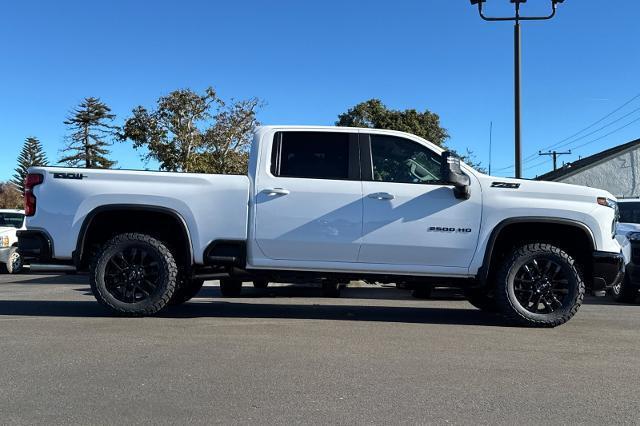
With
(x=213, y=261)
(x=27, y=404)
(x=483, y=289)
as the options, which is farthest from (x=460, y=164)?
(x=27, y=404)

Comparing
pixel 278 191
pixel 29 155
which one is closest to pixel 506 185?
pixel 278 191

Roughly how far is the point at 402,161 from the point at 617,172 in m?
24.0

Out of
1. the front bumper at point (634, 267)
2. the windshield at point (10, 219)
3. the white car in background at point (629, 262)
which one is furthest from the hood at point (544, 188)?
the windshield at point (10, 219)

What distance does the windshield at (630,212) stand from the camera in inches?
433

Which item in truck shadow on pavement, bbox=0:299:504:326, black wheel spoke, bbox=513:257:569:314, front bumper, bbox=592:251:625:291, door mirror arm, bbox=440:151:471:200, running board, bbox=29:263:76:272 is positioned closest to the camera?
door mirror arm, bbox=440:151:471:200

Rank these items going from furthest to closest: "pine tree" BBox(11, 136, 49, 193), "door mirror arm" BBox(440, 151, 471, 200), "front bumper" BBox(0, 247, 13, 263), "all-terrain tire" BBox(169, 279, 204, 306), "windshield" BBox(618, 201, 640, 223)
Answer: "pine tree" BBox(11, 136, 49, 193)
"front bumper" BBox(0, 247, 13, 263)
"windshield" BBox(618, 201, 640, 223)
"all-terrain tire" BBox(169, 279, 204, 306)
"door mirror arm" BBox(440, 151, 471, 200)

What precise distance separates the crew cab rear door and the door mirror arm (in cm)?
98

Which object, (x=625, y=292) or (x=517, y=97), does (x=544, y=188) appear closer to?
(x=625, y=292)

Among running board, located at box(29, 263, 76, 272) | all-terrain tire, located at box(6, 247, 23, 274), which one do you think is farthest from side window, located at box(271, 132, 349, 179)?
all-terrain tire, located at box(6, 247, 23, 274)

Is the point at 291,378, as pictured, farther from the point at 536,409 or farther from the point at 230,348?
the point at 536,409

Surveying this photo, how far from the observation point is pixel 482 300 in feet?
26.4

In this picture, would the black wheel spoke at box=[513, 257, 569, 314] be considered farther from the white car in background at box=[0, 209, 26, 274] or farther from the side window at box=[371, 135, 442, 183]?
the white car in background at box=[0, 209, 26, 274]

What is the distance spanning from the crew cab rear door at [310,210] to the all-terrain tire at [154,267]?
3.65 feet

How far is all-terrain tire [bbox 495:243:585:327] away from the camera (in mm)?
6562
